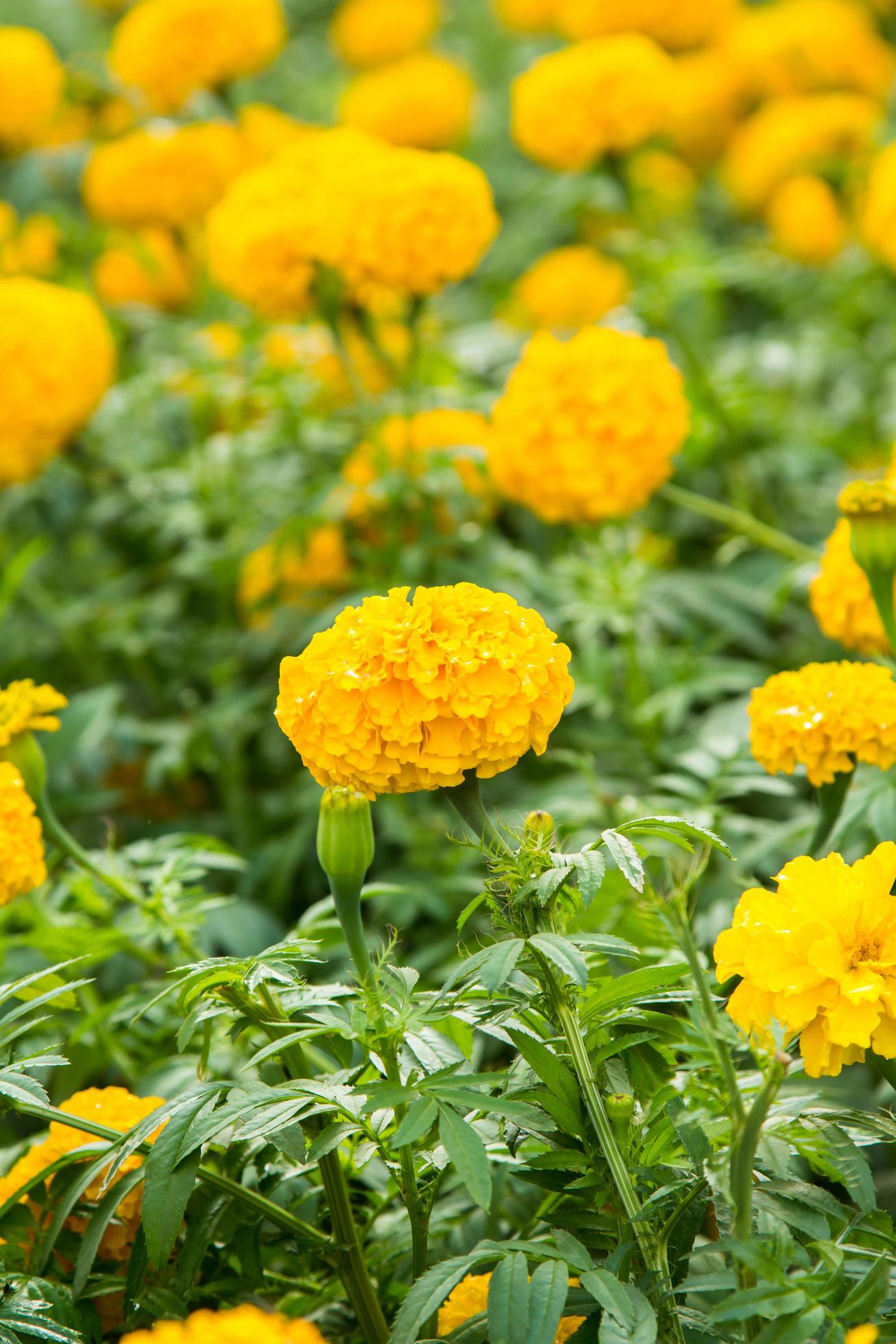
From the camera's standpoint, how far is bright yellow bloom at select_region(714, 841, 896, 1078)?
3.57 feet

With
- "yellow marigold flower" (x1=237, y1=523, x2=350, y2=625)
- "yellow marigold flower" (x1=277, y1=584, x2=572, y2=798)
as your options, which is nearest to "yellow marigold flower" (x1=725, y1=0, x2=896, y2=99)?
"yellow marigold flower" (x1=237, y1=523, x2=350, y2=625)

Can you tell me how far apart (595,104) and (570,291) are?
775mm

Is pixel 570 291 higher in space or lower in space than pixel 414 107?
lower

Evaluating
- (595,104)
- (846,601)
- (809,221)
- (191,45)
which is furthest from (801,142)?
(846,601)

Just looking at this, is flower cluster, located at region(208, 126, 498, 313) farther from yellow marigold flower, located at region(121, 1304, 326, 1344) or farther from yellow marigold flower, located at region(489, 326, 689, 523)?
yellow marigold flower, located at region(121, 1304, 326, 1344)

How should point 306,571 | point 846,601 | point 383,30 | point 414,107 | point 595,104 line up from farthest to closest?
point 383,30, point 414,107, point 595,104, point 306,571, point 846,601

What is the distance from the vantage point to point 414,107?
353 centimetres

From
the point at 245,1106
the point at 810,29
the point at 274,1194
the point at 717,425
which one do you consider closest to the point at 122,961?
the point at 274,1194

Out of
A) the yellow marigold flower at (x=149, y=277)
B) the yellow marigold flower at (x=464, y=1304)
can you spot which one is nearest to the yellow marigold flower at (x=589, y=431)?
the yellow marigold flower at (x=464, y=1304)

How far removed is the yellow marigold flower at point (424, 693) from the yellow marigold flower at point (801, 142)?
2.44 m

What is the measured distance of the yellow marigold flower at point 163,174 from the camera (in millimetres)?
2914

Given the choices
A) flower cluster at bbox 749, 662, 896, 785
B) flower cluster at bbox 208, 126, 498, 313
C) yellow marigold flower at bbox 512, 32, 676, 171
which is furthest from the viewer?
yellow marigold flower at bbox 512, 32, 676, 171

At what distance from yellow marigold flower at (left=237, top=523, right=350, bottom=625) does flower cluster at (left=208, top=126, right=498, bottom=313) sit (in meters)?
0.38

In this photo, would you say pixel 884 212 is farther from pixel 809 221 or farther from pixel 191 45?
pixel 191 45
